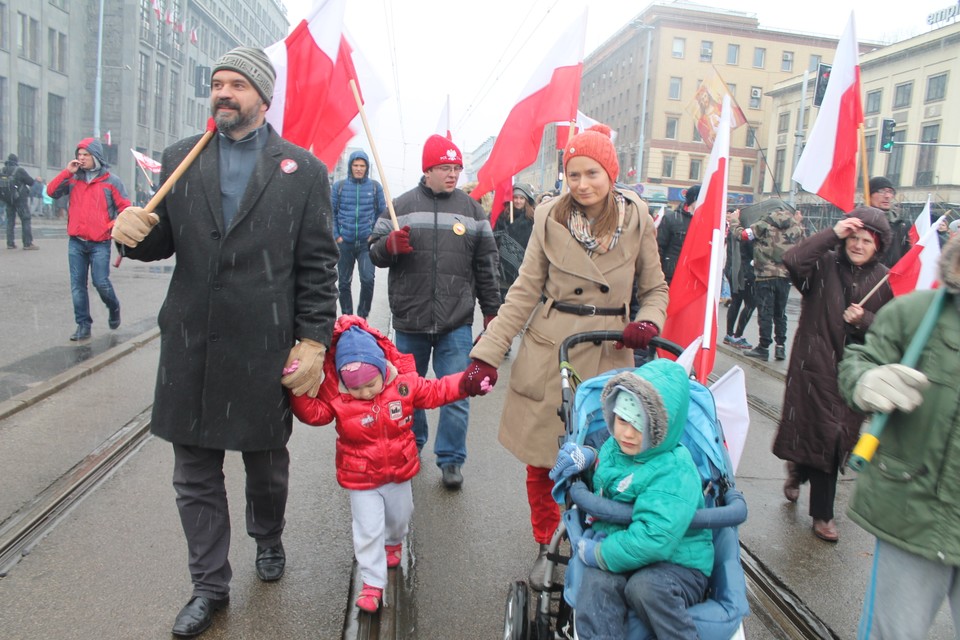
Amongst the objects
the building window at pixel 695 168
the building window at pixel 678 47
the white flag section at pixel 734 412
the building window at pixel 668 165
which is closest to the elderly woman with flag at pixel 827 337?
the white flag section at pixel 734 412

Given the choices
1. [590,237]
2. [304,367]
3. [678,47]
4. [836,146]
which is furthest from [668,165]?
[304,367]

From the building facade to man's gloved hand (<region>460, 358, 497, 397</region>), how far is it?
85.1 feet

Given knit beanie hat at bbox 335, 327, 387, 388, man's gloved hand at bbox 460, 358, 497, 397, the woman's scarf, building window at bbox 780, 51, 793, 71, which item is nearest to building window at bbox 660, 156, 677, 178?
building window at bbox 780, 51, 793, 71

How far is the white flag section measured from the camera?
3203 millimetres

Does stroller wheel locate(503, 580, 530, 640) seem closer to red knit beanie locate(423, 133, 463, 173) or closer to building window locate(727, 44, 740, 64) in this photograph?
red knit beanie locate(423, 133, 463, 173)

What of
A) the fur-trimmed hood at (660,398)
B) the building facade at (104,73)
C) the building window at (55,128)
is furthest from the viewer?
the building window at (55,128)

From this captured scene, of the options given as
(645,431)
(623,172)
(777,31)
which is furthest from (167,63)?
(645,431)

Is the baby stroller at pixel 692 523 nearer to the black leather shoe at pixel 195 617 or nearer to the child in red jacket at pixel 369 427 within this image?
the child in red jacket at pixel 369 427

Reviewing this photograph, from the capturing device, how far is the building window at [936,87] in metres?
42.2

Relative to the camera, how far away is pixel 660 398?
250cm

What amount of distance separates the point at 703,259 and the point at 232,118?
2318 millimetres

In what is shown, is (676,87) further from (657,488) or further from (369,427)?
(657,488)

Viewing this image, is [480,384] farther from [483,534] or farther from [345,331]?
[483,534]

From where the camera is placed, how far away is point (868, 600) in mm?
2623
